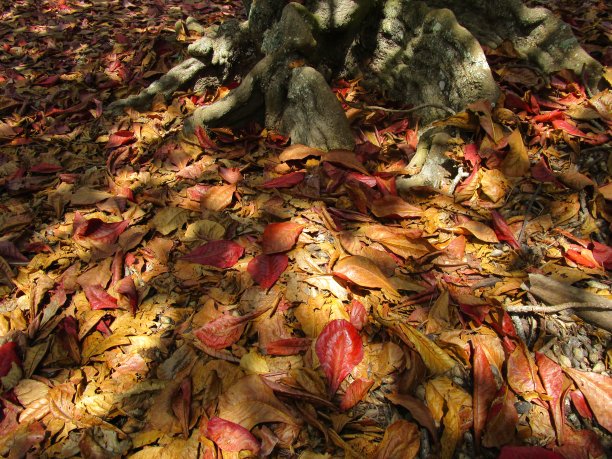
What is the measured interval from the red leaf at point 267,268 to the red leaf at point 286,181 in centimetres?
53

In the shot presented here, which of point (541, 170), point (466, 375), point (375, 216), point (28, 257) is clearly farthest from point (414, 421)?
point (28, 257)

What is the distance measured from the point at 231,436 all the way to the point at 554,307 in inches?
51.0

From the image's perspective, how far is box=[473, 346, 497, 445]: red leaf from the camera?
143 cm

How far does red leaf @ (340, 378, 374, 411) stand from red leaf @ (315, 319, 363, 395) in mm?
43

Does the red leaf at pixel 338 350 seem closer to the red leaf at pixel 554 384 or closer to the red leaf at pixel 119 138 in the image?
the red leaf at pixel 554 384

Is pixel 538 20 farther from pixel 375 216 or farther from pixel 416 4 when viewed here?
pixel 375 216

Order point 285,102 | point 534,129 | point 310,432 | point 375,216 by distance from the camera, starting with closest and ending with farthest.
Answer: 1. point 310,432
2. point 375,216
3. point 534,129
4. point 285,102

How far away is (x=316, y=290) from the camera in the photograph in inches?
73.0

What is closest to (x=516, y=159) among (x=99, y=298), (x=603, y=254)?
(x=603, y=254)

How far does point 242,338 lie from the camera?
172 centimetres

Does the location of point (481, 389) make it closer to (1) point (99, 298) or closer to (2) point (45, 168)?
(1) point (99, 298)

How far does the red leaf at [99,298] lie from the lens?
6.16ft

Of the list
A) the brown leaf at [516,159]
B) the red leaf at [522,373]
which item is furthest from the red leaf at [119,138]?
the red leaf at [522,373]

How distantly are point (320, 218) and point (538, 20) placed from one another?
7.16ft
